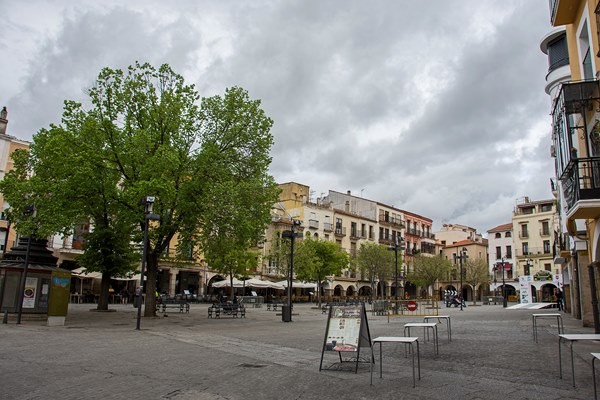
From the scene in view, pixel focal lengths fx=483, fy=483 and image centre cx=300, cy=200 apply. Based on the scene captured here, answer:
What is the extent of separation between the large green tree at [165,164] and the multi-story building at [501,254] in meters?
61.1

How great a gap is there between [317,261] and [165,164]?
24.5m

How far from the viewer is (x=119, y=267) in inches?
1063

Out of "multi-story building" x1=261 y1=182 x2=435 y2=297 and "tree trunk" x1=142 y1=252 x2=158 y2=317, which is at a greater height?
"multi-story building" x1=261 y1=182 x2=435 y2=297

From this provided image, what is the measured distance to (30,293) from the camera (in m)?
19.6

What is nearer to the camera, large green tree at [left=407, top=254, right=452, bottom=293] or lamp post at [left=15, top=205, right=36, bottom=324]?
Answer: lamp post at [left=15, top=205, right=36, bottom=324]

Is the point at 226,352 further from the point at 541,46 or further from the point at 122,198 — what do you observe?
the point at 541,46

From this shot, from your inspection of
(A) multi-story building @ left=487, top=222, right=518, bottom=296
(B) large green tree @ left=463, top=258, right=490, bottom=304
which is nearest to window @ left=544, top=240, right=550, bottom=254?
(A) multi-story building @ left=487, top=222, right=518, bottom=296

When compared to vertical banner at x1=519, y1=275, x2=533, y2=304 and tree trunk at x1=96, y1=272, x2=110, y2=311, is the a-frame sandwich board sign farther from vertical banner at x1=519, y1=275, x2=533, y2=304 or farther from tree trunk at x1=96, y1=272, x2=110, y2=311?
vertical banner at x1=519, y1=275, x2=533, y2=304

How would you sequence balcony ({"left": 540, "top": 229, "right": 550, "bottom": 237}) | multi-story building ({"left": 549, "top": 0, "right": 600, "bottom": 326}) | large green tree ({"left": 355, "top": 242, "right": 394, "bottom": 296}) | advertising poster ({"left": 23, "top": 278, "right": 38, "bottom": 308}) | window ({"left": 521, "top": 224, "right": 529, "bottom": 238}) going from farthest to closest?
window ({"left": 521, "top": 224, "right": 529, "bottom": 238}) < balcony ({"left": 540, "top": 229, "right": 550, "bottom": 237}) < large green tree ({"left": 355, "top": 242, "right": 394, "bottom": 296}) < advertising poster ({"left": 23, "top": 278, "right": 38, "bottom": 308}) < multi-story building ({"left": 549, "top": 0, "right": 600, "bottom": 326})

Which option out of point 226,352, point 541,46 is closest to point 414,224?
point 541,46

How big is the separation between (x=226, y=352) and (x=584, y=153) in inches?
402

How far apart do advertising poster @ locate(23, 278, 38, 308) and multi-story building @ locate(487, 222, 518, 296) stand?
6722cm

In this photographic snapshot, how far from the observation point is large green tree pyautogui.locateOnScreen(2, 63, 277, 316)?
64.8 ft

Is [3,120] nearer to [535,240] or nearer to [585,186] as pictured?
[585,186]
